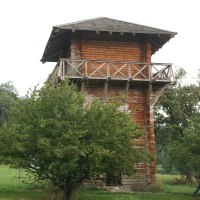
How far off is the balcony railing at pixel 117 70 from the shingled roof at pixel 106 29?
5.86 feet

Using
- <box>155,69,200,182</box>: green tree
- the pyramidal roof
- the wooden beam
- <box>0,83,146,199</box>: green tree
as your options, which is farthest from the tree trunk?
<box>0,83,146,199</box>: green tree

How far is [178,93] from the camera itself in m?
39.1

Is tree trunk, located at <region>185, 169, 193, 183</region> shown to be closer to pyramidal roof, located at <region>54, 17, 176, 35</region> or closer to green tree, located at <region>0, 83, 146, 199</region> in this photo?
pyramidal roof, located at <region>54, 17, 176, 35</region>

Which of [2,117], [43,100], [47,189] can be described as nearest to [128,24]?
[43,100]

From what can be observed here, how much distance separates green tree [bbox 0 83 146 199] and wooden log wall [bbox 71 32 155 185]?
19.9 ft

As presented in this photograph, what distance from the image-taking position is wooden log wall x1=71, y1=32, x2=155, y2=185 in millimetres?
27359

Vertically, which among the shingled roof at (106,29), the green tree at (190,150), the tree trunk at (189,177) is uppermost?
the shingled roof at (106,29)

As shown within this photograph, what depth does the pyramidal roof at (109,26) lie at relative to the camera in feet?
86.7

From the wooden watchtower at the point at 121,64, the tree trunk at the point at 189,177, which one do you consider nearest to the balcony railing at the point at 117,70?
the wooden watchtower at the point at 121,64

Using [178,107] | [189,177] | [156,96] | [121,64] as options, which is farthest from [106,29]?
[189,177]

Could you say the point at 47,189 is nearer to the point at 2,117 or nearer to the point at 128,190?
the point at 128,190

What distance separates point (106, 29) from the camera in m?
26.6

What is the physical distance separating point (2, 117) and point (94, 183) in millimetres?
53816

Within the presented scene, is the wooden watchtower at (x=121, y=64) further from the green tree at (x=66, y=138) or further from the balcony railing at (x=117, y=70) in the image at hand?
the green tree at (x=66, y=138)
